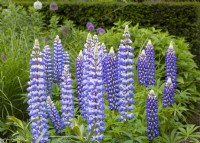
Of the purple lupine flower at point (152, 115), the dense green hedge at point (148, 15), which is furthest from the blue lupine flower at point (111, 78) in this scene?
the dense green hedge at point (148, 15)

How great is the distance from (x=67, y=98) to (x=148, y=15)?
6.06m

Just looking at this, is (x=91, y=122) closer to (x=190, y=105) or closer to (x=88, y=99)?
(x=88, y=99)

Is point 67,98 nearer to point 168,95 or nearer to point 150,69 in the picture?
point 168,95

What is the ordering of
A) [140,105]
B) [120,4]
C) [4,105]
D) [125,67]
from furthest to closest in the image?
[120,4]
[4,105]
[140,105]
[125,67]

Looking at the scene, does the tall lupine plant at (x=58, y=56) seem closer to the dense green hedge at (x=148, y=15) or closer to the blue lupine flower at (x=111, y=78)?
the blue lupine flower at (x=111, y=78)

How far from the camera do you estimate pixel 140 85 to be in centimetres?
538

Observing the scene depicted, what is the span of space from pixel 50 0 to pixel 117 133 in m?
7.66

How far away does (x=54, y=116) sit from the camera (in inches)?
160

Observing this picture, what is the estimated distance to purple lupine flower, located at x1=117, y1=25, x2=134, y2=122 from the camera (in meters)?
3.97

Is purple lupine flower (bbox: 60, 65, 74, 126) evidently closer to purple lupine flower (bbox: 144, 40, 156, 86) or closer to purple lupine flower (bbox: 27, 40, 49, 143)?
purple lupine flower (bbox: 27, 40, 49, 143)

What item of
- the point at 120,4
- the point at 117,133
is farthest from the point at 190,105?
the point at 120,4

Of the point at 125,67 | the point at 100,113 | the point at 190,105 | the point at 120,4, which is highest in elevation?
the point at 120,4

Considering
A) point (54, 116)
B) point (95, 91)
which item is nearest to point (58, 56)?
point (54, 116)

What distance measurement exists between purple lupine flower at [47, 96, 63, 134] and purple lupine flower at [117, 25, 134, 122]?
52 cm
